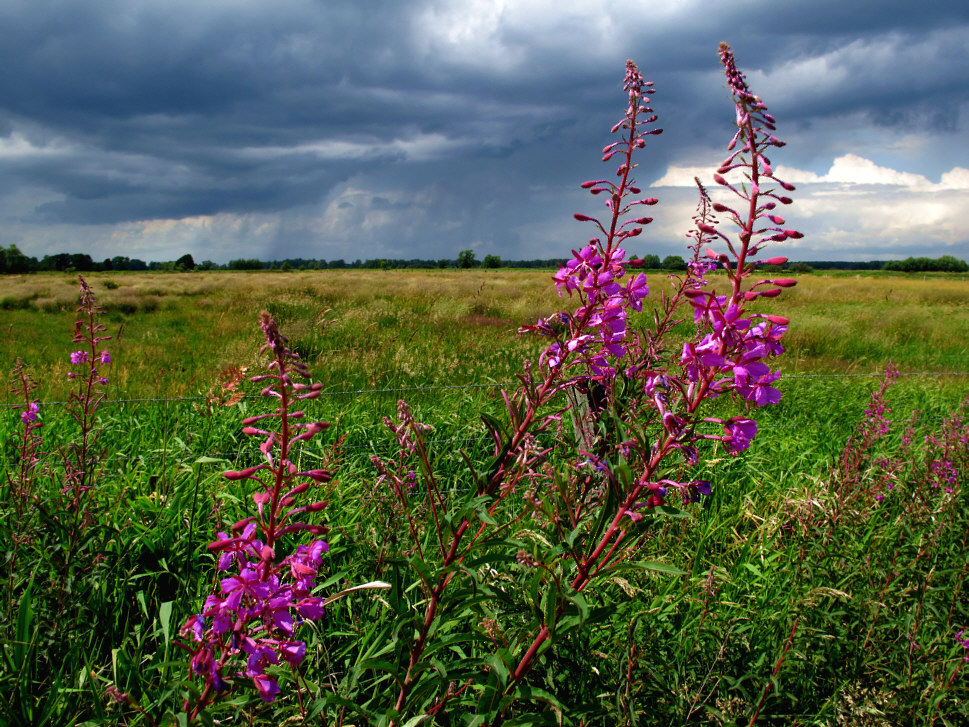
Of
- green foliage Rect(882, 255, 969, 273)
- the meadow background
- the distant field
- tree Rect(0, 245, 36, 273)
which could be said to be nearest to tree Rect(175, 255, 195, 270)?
tree Rect(0, 245, 36, 273)

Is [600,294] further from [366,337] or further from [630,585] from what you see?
[366,337]

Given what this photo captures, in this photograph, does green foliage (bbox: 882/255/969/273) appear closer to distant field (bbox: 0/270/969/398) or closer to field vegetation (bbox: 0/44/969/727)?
distant field (bbox: 0/270/969/398)

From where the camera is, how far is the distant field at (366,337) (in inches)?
262

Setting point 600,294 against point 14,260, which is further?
point 14,260

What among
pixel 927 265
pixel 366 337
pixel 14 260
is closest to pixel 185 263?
pixel 14 260

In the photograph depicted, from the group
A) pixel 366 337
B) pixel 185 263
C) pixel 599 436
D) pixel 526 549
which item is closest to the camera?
pixel 599 436

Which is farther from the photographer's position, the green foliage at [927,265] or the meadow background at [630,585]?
the green foliage at [927,265]

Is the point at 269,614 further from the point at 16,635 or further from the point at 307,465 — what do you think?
the point at 307,465

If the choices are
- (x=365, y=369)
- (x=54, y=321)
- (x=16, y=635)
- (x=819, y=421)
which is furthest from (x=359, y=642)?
(x=54, y=321)

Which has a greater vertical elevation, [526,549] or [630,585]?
[526,549]

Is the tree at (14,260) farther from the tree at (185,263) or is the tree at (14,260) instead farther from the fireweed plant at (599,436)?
the fireweed plant at (599,436)

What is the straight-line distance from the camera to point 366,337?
8.41 m

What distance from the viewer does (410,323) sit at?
1088 centimetres

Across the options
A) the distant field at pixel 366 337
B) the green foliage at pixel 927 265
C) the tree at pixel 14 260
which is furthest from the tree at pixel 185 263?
the green foliage at pixel 927 265
